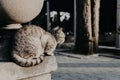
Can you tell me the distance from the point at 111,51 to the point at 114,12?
3377mm

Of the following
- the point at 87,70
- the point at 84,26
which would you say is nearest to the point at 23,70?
the point at 87,70

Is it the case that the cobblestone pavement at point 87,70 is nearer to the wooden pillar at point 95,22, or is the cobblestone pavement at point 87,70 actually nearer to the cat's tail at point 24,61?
the wooden pillar at point 95,22

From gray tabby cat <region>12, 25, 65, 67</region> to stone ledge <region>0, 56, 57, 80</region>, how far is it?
0.06 m

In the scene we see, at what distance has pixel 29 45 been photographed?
159 inches

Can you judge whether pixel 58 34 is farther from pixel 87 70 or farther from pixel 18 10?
pixel 87 70

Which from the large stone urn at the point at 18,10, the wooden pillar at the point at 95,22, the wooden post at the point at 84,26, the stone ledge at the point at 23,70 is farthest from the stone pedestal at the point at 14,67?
the wooden pillar at the point at 95,22

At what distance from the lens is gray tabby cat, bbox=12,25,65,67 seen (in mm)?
4000

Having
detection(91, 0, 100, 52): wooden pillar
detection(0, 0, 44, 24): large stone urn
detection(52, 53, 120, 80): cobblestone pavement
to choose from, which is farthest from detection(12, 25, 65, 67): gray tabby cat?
detection(91, 0, 100, 52): wooden pillar

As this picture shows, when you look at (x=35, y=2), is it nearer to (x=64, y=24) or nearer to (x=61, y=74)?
(x=61, y=74)

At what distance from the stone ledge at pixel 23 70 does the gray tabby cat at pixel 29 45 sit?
6 cm

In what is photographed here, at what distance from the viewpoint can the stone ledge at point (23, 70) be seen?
3.90m

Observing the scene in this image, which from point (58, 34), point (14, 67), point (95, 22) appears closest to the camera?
point (14, 67)

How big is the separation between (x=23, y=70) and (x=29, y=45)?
0.92 feet

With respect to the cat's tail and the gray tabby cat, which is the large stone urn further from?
the cat's tail
